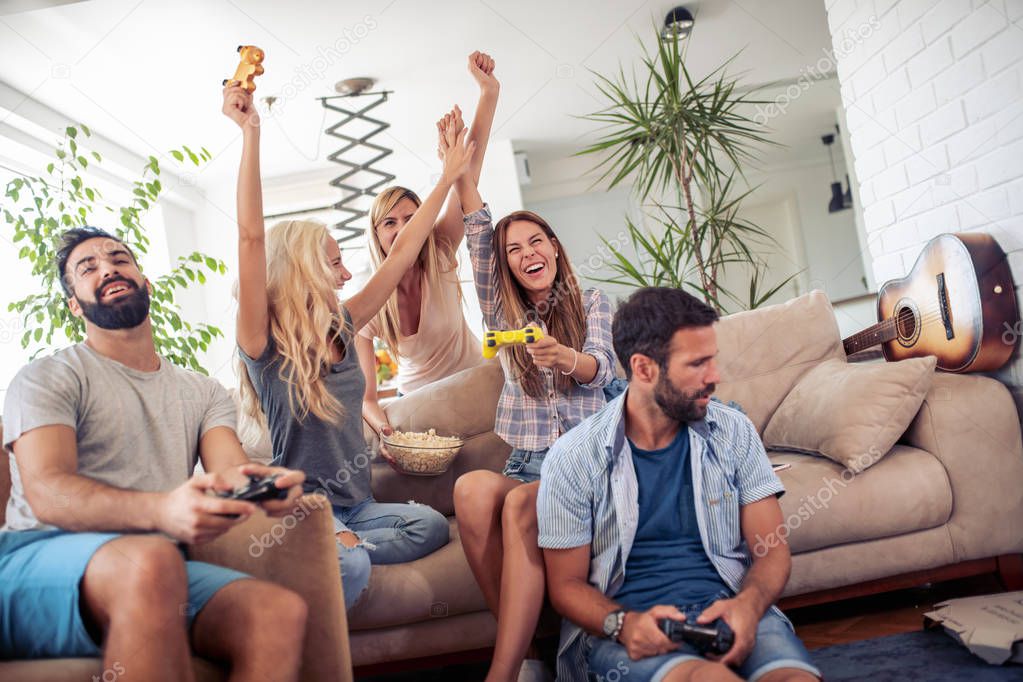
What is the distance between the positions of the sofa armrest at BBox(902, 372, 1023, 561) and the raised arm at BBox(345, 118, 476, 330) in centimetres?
139

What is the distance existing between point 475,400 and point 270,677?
1.26 metres

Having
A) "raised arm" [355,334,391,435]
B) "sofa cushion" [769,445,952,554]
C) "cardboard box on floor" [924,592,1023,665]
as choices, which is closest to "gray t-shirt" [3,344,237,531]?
"raised arm" [355,334,391,435]

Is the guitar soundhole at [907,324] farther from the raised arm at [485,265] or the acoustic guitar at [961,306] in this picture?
the raised arm at [485,265]

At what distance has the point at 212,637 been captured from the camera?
133 centimetres

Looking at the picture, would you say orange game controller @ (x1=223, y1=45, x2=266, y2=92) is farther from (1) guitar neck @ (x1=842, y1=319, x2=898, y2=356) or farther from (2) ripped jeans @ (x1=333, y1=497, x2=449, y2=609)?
(1) guitar neck @ (x1=842, y1=319, x2=898, y2=356)

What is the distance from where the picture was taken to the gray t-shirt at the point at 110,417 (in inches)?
55.9

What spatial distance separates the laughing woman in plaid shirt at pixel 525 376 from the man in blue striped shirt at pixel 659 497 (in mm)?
166

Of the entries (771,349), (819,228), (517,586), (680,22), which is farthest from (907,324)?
(819,228)

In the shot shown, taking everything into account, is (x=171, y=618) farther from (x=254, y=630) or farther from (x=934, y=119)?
(x=934, y=119)

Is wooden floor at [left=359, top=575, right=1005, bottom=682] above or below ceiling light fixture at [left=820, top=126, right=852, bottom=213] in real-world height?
below

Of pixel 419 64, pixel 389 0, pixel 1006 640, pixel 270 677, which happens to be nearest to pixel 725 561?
pixel 1006 640

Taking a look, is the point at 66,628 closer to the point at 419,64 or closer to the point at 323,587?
the point at 323,587

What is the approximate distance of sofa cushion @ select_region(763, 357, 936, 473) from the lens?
2037 mm

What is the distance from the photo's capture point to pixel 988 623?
69.0 inches
